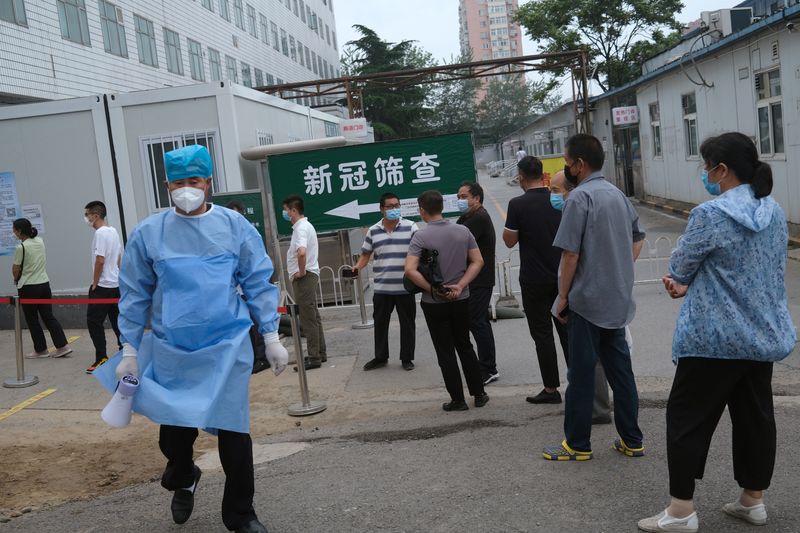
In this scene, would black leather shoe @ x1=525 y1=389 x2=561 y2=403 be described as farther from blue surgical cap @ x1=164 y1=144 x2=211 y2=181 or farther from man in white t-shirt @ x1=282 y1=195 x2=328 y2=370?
blue surgical cap @ x1=164 y1=144 x2=211 y2=181

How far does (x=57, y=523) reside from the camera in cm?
460

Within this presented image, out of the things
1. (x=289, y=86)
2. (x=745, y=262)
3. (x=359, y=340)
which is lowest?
(x=359, y=340)

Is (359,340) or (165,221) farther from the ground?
(165,221)

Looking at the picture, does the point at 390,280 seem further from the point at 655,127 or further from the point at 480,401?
the point at 655,127

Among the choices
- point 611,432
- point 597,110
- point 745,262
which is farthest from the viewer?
point 597,110

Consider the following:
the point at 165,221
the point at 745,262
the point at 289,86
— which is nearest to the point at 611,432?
the point at 745,262

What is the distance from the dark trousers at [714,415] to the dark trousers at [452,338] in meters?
2.62

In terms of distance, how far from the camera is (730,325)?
3510 mm

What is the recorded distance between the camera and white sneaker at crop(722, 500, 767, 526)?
3.73 meters

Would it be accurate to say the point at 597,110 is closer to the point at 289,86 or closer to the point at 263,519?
the point at 289,86

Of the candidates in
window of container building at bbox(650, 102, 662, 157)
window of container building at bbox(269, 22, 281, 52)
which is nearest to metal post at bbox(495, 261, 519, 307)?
window of container building at bbox(650, 102, 662, 157)

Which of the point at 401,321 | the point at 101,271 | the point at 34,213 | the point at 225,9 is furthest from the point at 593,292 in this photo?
the point at 225,9

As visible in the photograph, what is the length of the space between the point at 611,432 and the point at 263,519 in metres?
2.38

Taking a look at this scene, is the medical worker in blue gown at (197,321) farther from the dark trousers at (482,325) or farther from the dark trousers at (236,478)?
the dark trousers at (482,325)
